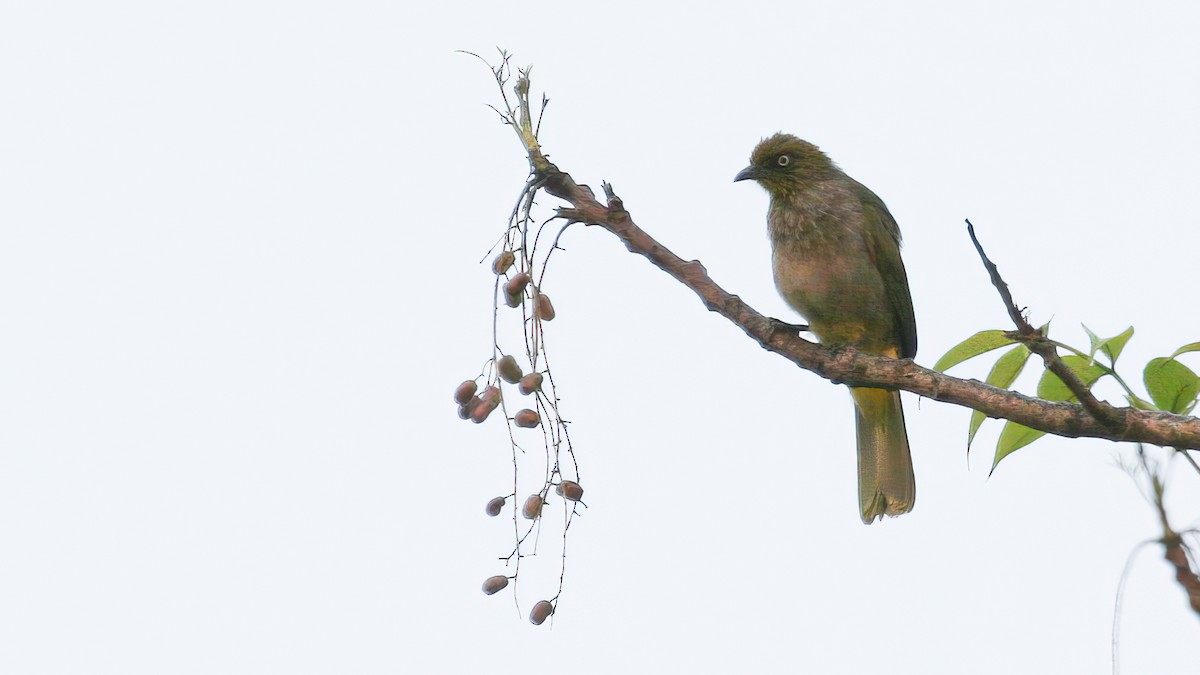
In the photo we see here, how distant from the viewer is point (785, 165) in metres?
5.47

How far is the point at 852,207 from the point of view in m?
5.24

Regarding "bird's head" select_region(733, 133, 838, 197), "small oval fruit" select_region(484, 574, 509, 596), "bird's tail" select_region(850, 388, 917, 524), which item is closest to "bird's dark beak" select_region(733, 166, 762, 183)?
"bird's head" select_region(733, 133, 838, 197)

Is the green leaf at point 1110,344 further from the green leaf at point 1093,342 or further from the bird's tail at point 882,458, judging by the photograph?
the bird's tail at point 882,458

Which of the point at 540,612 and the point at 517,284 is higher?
the point at 517,284

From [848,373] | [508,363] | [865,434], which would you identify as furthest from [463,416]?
[865,434]

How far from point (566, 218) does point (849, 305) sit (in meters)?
1.94

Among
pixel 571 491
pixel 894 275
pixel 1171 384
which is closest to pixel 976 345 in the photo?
pixel 1171 384

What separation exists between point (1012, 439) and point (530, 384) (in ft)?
4.00

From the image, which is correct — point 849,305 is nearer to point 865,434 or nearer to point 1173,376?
point 865,434

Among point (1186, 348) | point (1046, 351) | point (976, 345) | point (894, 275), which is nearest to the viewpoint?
point (1046, 351)

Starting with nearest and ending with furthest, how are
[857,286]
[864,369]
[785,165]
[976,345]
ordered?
[976,345] → [864,369] → [857,286] → [785,165]

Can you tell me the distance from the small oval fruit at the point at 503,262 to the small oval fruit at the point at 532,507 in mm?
582

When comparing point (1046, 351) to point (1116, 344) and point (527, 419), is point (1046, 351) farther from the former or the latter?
point (527, 419)

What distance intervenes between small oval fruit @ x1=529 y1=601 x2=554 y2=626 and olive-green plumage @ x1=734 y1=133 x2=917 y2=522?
2255 mm
